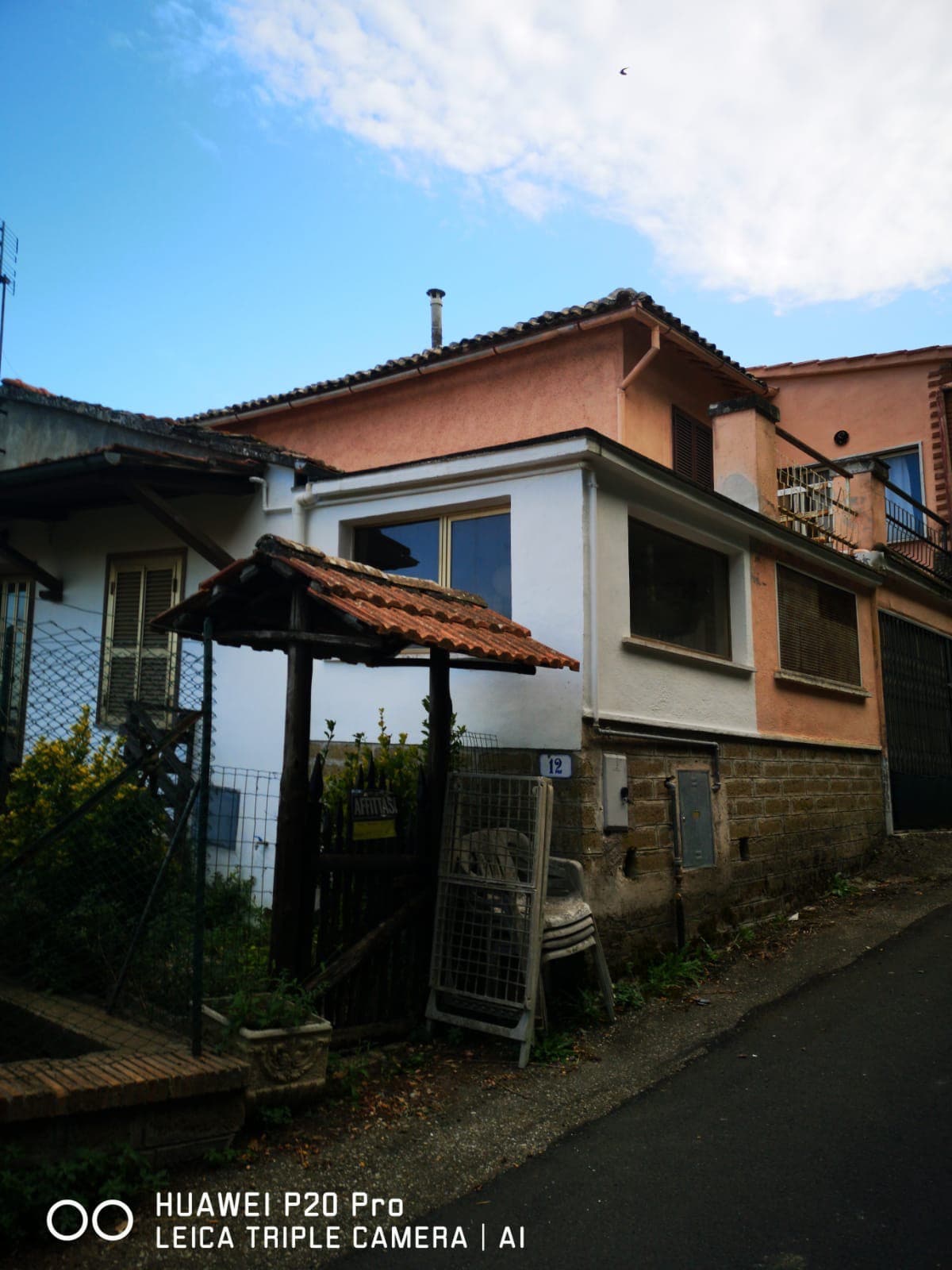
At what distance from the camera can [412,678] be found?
7.72 metres

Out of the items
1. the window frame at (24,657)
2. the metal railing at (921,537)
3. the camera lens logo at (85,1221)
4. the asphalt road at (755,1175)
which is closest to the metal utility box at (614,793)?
the asphalt road at (755,1175)

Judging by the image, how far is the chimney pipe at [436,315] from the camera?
15.9 m

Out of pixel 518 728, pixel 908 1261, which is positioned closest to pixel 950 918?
pixel 518 728

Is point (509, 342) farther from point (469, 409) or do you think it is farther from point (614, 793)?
point (614, 793)

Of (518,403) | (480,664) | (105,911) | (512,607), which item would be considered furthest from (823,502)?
(105,911)

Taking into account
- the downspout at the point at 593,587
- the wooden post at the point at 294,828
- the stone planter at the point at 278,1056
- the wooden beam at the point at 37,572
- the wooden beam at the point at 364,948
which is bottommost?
the stone planter at the point at 278,1056

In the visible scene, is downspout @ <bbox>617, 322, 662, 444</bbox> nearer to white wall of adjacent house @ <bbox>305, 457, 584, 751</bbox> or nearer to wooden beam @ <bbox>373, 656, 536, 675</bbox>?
white wall of adjacent house @ <bbox>305, 457, 584, 751</bbox>

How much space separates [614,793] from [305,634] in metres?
2.65

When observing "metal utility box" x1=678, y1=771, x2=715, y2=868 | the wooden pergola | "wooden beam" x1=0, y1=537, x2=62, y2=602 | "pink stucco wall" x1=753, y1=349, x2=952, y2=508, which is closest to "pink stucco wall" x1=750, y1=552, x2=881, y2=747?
"metal utility box" x1=678, y1=771, x2=715, y2=868

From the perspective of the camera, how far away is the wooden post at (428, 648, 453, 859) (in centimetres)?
592

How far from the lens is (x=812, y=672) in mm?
10086

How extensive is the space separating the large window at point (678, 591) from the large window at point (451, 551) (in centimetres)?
101

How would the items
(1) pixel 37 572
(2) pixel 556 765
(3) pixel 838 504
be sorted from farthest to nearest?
(3) pixel 838 504 < (1) pixel 37 572 < (2) pixel 556 765

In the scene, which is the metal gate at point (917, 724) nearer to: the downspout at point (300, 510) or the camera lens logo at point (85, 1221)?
the downspout at point (300, 510)
